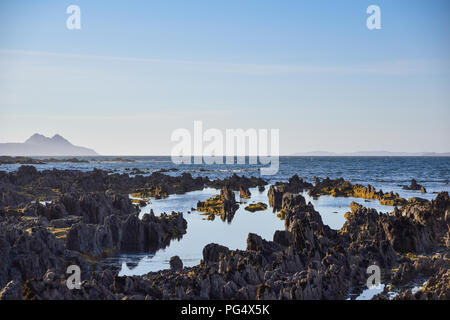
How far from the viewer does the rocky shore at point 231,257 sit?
559 inches

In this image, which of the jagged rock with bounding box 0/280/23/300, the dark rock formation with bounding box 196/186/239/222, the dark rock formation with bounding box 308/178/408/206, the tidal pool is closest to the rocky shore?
the jagged rock with bounding box 0/280/23/300

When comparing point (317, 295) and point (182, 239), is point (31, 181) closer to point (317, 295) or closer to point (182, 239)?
point (182, 239)

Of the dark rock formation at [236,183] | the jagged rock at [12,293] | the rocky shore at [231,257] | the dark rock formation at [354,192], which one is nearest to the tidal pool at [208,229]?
the rocky shore at [231,257]

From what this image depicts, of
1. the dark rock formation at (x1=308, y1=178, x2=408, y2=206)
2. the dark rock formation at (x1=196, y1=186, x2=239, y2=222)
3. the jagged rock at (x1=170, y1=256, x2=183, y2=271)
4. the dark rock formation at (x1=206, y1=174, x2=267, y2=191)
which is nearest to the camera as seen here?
the jagged rock at (x1=170, y1=256, x2=183, y2=271)

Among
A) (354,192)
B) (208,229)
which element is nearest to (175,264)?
(208,229)

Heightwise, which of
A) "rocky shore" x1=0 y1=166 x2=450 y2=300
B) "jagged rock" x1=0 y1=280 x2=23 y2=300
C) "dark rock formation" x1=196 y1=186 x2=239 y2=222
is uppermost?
"jagged rock" x1=0 y1=280 x2=23 y2=300

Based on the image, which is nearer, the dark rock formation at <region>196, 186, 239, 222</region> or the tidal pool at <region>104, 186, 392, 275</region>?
the tidal pool at <region>104, 186, 392, 275</region>

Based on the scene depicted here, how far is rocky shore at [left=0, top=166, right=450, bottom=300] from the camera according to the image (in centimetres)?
1419

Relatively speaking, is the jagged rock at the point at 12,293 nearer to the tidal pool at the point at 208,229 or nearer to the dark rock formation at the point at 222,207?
the tidal pool at the point at 208,229

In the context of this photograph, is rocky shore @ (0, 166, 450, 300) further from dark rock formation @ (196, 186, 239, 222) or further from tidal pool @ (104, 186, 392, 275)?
dark rock formation @ (196, 186, 239, 222)

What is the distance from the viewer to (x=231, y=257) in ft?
61.0

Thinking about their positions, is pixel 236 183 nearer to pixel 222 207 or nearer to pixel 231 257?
pixel 222 207

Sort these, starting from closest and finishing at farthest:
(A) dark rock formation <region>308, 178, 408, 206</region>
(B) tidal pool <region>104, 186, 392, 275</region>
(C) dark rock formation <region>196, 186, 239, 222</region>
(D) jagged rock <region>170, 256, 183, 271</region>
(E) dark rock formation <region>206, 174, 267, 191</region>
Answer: (D) jagged rock <region>170, 256, 183, 271</region>
(B) tidal pool <region>104, 186, 392, 275</region>
(C) dark rock formation <region>196, 186, 239, 222</region>
(A) dark rock formation <region>308, 178, 408, 206</region>
(E) dark rock formation <region>206, 174, 267, 191</region>
